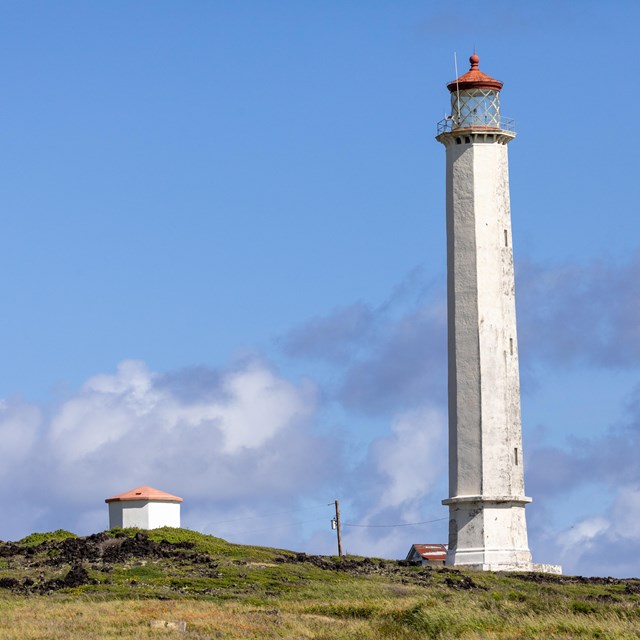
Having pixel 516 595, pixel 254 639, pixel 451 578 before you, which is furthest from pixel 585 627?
pixel 451 578

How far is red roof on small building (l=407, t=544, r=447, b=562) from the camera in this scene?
68.1m

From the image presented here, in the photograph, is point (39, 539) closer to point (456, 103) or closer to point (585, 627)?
point (456, 103)

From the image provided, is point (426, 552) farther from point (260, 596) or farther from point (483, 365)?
point (260, 596)

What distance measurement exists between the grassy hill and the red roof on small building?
16934 mm

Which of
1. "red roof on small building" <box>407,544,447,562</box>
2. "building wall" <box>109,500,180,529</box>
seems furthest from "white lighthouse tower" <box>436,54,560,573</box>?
"red roof on small building" <box>407,544,447,562</box>

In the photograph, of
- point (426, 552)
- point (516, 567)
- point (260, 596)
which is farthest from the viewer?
point (426, 552)

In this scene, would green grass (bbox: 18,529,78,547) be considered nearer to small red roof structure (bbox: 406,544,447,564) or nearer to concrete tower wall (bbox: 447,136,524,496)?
concrete tower wall (bbox: 447,136,524,496)

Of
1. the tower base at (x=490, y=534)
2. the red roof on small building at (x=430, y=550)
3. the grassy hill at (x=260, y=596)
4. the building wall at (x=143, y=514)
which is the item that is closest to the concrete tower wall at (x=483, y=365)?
the tower base at (x=490, y=534)

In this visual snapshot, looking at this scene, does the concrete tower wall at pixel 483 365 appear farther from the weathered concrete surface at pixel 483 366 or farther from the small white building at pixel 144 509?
the small white building at pixel 144 509

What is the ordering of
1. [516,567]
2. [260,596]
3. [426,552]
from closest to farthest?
[260,596], [516,567], [426,552]

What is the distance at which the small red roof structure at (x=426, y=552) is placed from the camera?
6835 centimetres

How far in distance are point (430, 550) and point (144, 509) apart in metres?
20.4

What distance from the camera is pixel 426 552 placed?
69.4 meters

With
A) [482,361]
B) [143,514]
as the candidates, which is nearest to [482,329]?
[482,361]
